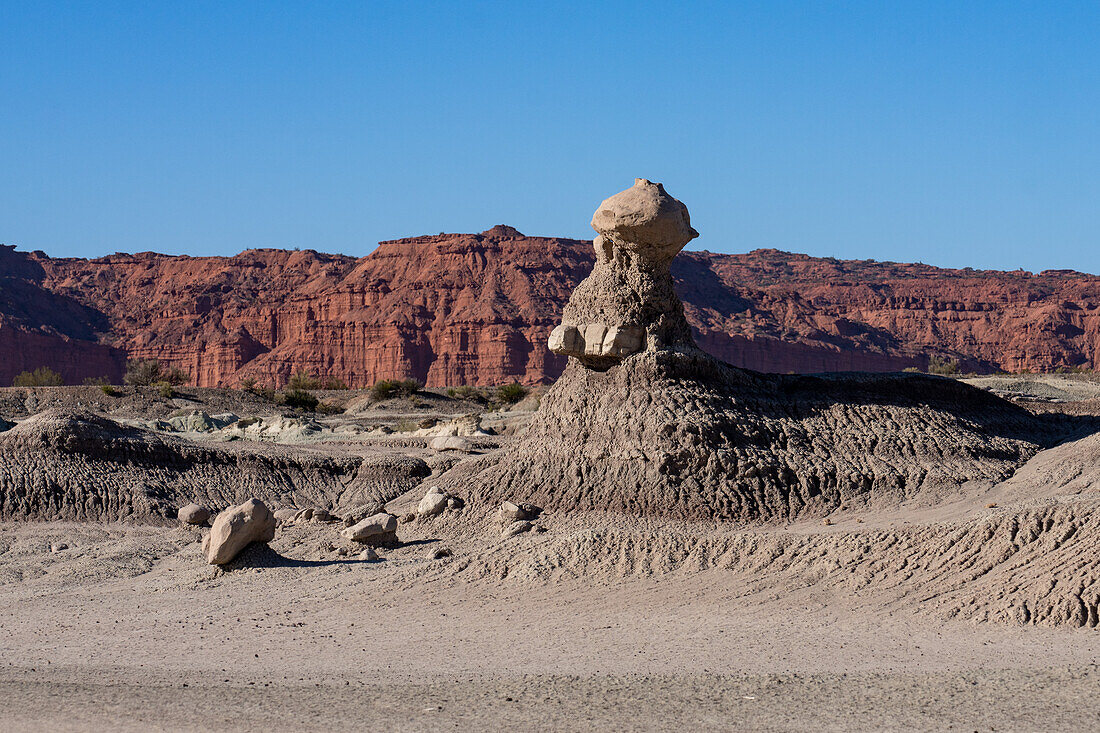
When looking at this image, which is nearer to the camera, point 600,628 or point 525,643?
point 525,643

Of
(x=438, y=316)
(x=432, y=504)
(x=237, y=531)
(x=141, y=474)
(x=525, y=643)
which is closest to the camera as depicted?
(x=525, y=643)

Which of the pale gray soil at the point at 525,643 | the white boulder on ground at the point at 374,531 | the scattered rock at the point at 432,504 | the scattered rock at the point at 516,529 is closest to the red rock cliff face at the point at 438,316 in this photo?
the scattered rock at the point at 432,504

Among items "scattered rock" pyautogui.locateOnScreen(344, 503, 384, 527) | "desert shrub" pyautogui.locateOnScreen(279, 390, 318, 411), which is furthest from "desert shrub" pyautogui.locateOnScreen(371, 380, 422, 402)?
"scattered rock" pyautogui.locateOnScreen(344, 503, 384, 527)

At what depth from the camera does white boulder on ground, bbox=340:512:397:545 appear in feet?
43.2

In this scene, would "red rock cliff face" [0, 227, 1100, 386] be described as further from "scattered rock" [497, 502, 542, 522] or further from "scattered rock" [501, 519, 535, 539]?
"scattered rock" [501, 519, 535, 539]

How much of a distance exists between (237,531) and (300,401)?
118 ft

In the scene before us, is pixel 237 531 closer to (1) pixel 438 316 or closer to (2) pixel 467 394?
(2) pixel 467 394

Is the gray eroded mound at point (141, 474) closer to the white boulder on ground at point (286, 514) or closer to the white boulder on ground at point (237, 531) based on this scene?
the white boulder on ground at point (286, 514)

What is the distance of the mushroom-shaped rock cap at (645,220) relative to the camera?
1478 centimetres

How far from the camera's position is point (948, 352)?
323 feet

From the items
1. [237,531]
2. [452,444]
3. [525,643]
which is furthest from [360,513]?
[452,444]

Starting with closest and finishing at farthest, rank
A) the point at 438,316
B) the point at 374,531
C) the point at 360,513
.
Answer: the point at 374,531 → the point at 360,513 → the point at 438,316

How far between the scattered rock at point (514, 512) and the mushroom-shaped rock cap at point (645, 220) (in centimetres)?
361

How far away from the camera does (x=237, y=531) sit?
12461 mm
